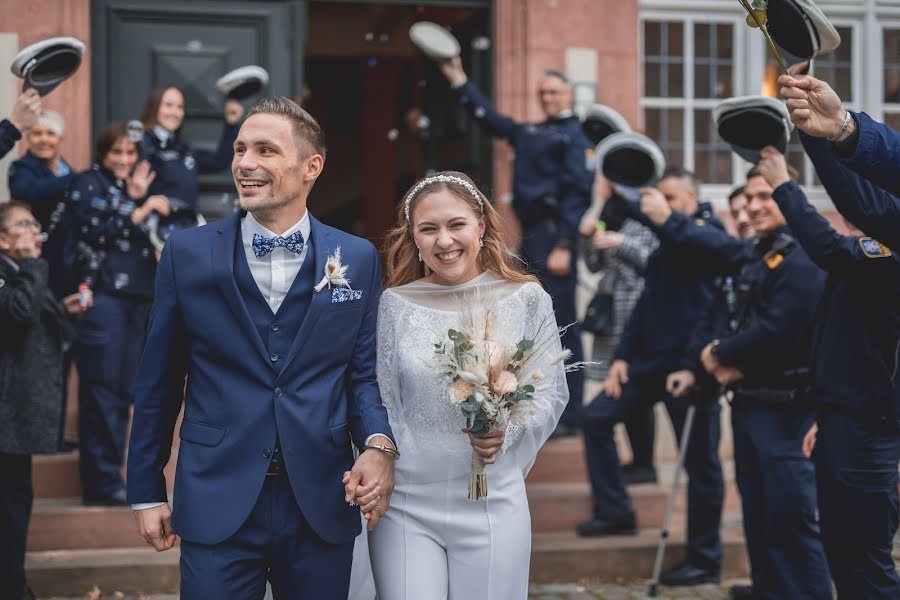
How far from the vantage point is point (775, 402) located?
5.61m

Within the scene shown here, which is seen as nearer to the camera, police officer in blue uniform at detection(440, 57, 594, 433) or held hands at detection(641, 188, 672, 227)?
held hands at detection(641, 188, 672, 227)

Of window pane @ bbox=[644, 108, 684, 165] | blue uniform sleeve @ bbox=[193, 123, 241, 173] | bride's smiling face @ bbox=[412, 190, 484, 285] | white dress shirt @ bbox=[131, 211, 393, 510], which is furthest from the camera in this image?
window pane @ bbox=[644, 108, 684, 165]

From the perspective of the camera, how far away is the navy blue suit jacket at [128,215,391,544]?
324 cm

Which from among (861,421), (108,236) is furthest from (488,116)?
(861,421)

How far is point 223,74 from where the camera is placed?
8508mm

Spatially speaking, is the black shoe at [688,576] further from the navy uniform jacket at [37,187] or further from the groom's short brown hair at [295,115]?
the navy uniform jacket at [37,187]

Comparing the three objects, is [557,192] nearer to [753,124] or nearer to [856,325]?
[753,124]

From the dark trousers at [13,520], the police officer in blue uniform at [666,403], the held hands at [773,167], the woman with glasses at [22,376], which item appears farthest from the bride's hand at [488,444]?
the police officer in blue uniform at [666,403]

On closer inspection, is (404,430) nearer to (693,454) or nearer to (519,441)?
(519,441)

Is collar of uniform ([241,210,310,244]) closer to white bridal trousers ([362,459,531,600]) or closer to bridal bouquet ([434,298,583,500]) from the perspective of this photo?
bridal bouquet ([434,298,583,500])

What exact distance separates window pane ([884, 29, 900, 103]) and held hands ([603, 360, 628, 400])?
527 cm

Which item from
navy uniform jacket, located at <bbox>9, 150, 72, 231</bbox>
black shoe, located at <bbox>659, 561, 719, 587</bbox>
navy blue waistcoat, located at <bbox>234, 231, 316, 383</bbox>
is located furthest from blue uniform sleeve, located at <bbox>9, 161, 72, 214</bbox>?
black shoe, located at <bbox>659, 561, 719, 587</bbox>

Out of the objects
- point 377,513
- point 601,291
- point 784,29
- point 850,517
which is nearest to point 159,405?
point 377,513

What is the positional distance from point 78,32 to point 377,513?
5911 millimetres
